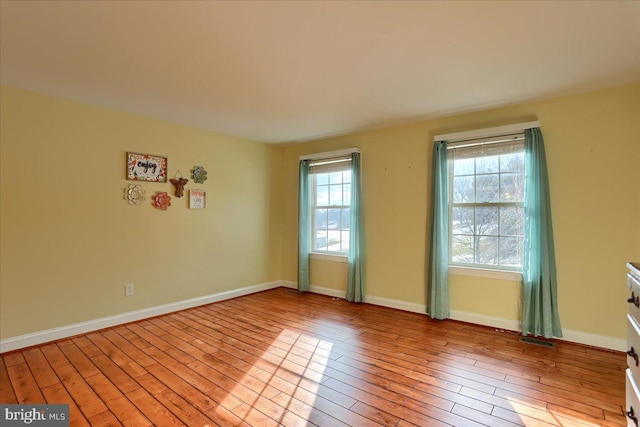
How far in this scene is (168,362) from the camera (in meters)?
2.64

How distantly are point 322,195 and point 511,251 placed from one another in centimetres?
267

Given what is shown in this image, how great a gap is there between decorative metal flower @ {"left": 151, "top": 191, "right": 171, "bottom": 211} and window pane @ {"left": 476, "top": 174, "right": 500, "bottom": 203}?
3704 mm

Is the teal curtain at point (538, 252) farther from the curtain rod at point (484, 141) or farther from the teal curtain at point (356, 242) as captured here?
the teal curtain at point (356, 242)

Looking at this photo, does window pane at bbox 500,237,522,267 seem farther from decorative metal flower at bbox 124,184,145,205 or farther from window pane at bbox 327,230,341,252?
decorative metal flower at bbox 124,184,145,205

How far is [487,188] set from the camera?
11.5ft

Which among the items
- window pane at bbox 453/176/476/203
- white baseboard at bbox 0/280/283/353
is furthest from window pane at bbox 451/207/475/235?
white baseboard at bbox 0/280/283/353

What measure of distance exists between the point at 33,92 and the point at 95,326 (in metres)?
2.38

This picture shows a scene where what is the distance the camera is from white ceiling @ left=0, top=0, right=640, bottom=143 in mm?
1828

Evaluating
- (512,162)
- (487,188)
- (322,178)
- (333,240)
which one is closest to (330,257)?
(333,240)

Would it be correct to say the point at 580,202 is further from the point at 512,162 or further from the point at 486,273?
the point at 486,273

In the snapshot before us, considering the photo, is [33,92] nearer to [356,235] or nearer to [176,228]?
[176,228]

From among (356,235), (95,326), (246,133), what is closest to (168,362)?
(95,326)

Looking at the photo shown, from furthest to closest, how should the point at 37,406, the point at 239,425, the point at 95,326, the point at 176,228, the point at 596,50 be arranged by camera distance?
1. the point at 176,228
2. the point at 95,326
3. the point at 596,50
4. the point at 37,406
5. the point at 239,425

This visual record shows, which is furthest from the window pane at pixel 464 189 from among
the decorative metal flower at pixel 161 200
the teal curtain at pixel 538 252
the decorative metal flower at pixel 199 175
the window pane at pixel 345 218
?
the decorative metal flower at pixel 161 200
